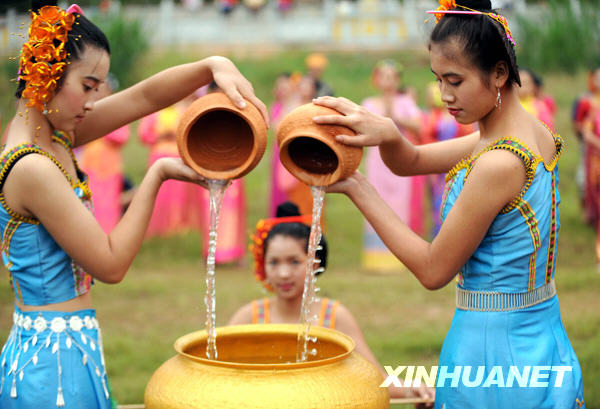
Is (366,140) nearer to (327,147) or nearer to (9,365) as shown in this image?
(327,147)

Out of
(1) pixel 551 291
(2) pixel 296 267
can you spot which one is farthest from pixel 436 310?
(1) pixel 551 291

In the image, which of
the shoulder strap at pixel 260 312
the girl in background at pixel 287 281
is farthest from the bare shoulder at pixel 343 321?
the shoulder strap at pixel 260 312

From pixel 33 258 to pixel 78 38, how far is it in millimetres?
694

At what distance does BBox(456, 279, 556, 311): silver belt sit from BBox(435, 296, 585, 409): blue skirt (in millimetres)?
16

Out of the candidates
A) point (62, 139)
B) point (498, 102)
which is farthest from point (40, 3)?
point (498, 102)

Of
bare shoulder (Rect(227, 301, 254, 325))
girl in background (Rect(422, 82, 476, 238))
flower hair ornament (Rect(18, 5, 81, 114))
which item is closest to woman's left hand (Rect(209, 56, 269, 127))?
flower hair ornament (Rect(18, 5, 81, 114))

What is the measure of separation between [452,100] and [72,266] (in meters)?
1.28

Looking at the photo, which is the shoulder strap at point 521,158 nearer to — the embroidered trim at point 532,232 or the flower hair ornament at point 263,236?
the embroidered trim at point 532,232

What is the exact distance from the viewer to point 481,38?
2.16m

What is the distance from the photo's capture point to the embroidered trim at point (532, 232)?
85.7 inches

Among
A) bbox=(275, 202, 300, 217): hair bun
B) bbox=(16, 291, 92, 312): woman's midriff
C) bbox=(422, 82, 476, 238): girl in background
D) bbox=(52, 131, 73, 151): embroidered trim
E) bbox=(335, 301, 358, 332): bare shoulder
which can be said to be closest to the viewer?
bbox=(16, 291, 92, 312): woman's midriff

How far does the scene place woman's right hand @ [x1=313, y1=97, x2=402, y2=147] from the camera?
219 cm

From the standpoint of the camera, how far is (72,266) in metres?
2.43

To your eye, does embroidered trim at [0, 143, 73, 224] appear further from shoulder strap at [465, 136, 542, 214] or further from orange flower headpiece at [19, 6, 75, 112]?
shoulder strap at [465, 136, 542, 214]
